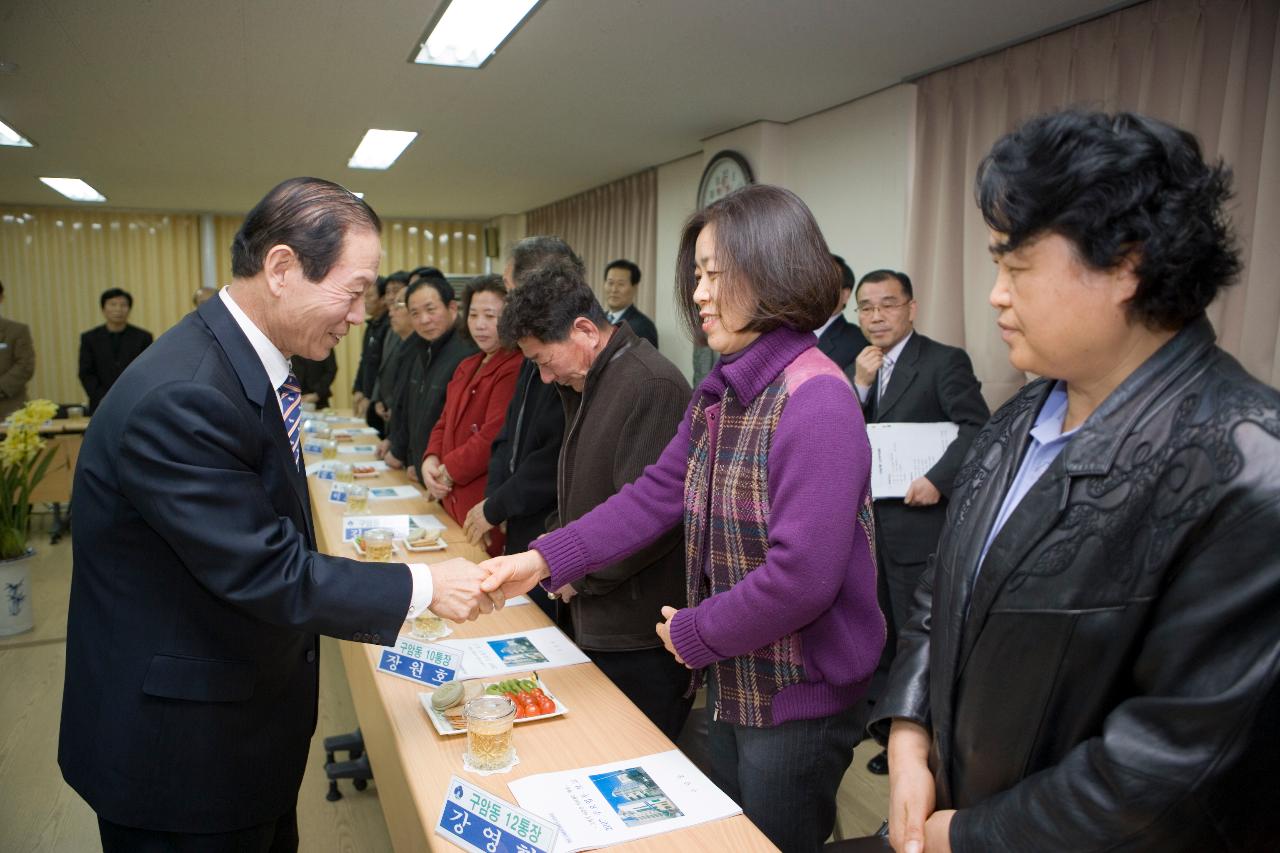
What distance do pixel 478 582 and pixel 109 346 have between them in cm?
749

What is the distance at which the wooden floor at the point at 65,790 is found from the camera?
2.60 metres

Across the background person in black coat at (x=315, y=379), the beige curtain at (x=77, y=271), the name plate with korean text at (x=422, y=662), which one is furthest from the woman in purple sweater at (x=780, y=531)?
the beige curtain at (x=77, y=271)

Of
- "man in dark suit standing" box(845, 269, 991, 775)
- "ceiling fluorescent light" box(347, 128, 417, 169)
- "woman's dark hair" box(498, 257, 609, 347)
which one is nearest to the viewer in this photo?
"woman's dark hair" box(498, 257, 609, 347)

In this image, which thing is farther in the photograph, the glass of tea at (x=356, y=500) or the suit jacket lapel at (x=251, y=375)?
the glass of tea at (x=356, y=500)

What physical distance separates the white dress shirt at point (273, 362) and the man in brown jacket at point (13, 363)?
645 centimetres

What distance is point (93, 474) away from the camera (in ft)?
4.17

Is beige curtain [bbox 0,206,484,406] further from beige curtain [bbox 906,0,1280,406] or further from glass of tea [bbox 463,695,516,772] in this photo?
glass of tea [bbox 463,695,516,772]

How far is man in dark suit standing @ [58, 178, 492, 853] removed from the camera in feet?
4.00

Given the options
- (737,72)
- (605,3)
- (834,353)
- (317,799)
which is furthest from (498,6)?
(317,799)

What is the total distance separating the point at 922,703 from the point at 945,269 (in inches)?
132

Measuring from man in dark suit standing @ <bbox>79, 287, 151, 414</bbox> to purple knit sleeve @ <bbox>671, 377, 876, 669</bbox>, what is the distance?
770 cm

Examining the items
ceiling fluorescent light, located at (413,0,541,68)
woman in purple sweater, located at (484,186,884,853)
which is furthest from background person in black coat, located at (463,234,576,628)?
ceiling fluorescent light, located at (413,0,541,68)

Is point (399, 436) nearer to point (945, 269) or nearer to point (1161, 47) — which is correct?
point (945, 269)

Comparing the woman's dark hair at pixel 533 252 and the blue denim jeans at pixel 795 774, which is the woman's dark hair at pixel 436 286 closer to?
the woman's dark hair at pixel 533 252
